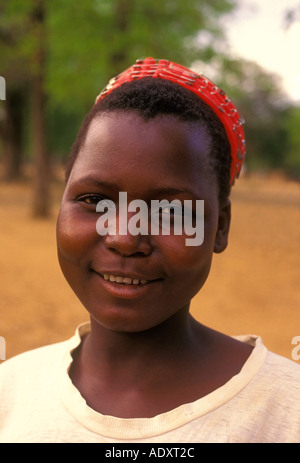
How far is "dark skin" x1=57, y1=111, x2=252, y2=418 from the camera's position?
1303 mm

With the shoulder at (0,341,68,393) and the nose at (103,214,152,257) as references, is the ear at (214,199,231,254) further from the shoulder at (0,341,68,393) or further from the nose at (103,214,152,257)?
the shoulder at (0,341,68,393)

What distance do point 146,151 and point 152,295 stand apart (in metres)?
0.38

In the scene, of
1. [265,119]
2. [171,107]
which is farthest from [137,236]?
[265,119]

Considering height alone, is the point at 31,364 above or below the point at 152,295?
below

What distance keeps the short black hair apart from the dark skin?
29 mm

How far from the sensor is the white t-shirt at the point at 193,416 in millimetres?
1291

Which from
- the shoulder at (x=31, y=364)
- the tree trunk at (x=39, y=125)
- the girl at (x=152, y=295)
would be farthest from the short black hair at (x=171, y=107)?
the tree trunk at (x=39, y=125)

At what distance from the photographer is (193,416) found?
1.31m

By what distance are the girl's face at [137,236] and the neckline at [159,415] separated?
24cm

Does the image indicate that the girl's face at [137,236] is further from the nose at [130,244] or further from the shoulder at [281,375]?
the shoulder at [281,375]

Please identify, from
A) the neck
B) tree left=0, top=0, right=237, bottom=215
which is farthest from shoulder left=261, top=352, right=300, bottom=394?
tree left=0, top=0, right=237, bottom=215

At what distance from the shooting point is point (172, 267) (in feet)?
4.23

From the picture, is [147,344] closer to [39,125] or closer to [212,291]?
[212,291]

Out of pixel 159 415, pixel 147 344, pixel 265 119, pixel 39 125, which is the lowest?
pixel 159 415
